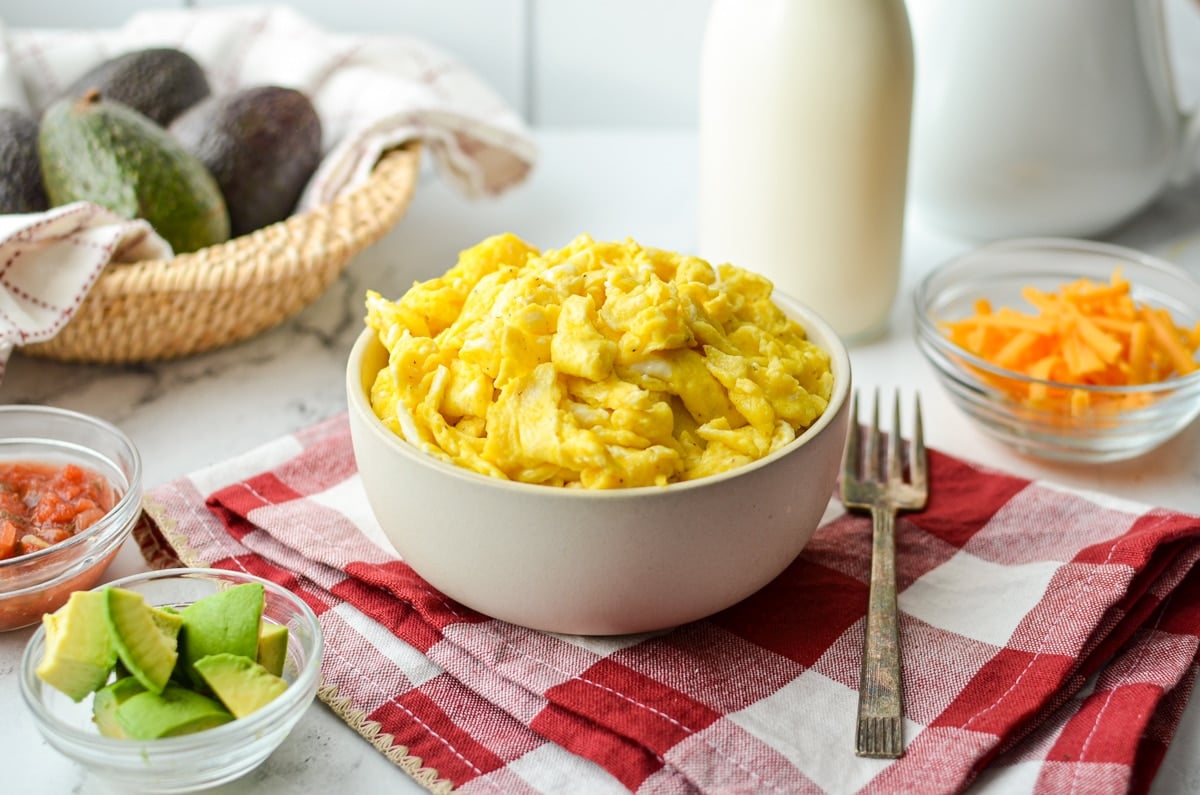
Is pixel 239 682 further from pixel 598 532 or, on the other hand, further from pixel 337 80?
pixel 337 80

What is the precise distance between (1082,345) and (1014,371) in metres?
0.08

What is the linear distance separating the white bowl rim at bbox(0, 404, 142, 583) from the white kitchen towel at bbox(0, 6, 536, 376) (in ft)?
2.03

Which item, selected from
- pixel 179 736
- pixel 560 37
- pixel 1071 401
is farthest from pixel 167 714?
pixel 560 37

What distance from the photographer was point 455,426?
1.09 meters

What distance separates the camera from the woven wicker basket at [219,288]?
4.83 ft

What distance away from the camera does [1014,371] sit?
1483 millimetres

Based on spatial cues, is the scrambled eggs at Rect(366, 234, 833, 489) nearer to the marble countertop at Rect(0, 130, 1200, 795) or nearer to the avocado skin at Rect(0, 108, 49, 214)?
the marble countertop at Rect(0, 130, 1200, 795)

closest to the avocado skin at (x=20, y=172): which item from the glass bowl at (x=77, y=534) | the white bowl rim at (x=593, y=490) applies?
the glass bowl at (x=77, y=534)

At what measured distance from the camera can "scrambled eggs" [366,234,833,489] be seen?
1.02m

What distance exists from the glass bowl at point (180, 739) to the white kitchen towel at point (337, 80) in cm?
97

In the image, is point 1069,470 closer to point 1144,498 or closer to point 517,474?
point 1144,498

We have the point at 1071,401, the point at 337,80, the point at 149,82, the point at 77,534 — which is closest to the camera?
the point at 77,534

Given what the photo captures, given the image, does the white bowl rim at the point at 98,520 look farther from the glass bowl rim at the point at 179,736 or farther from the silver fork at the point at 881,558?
the silver fork at the point at 881,558

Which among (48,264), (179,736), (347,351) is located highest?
(48,264)
